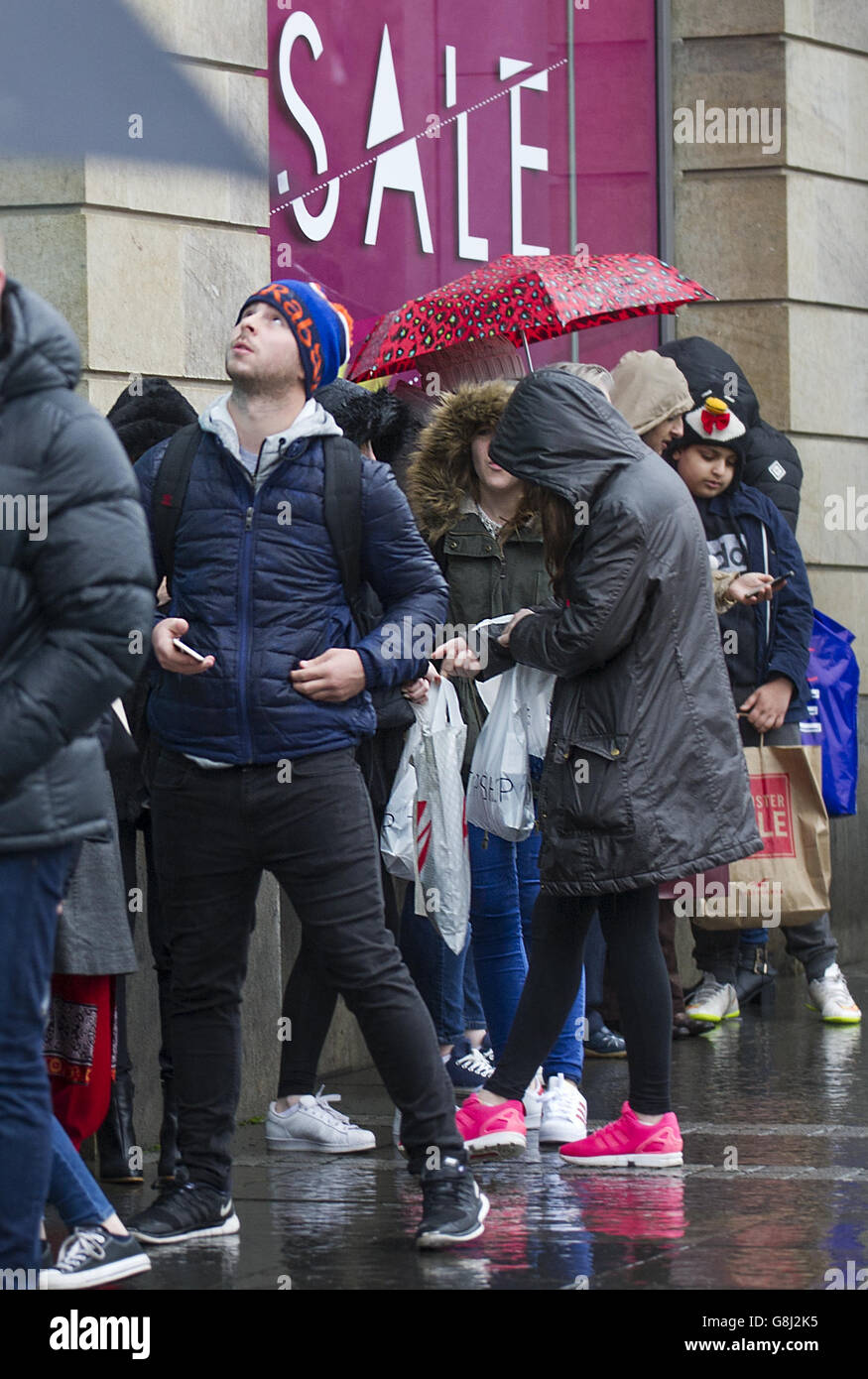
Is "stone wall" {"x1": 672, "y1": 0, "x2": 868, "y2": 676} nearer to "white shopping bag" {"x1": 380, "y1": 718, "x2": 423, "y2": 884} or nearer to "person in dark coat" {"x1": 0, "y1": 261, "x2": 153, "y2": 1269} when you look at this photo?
"white shopping bag" {"x1": 380, "y1": 718, "x2": 423, "y2": 884}

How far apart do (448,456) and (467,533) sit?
0.23 meters

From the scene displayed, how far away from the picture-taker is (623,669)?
18.8 feet

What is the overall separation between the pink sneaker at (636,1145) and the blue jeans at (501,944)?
1.54ft

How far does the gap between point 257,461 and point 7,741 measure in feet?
4.56

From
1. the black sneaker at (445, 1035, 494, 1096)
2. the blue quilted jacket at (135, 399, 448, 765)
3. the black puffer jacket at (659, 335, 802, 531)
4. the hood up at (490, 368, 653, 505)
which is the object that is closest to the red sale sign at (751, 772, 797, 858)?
the black puffer jacket at (659, 335, 802, 531)

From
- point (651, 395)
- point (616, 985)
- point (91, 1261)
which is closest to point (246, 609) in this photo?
point (91, 1261)

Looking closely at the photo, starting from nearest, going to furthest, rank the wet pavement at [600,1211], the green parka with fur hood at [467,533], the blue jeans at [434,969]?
the wet pavement at [600,1211], the green parka with fur hood at [467,533], the blue jeans at [434,969]

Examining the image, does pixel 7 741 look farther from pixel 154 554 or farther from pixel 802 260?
pixel 802 260

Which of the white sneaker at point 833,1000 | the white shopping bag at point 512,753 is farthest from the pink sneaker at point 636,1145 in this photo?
the white sneaker at point 833,1000

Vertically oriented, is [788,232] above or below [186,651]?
above

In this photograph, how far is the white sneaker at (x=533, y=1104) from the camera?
6453mm

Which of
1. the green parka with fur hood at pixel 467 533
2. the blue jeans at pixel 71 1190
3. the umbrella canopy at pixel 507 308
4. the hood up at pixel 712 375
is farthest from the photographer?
the hood up at pixel 712 375

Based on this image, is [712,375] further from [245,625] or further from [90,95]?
[245,625]

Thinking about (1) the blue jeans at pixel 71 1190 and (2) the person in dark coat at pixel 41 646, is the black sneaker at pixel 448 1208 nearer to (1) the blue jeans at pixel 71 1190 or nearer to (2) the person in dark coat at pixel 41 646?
(1) the blue jeans at pixel 71 1190
